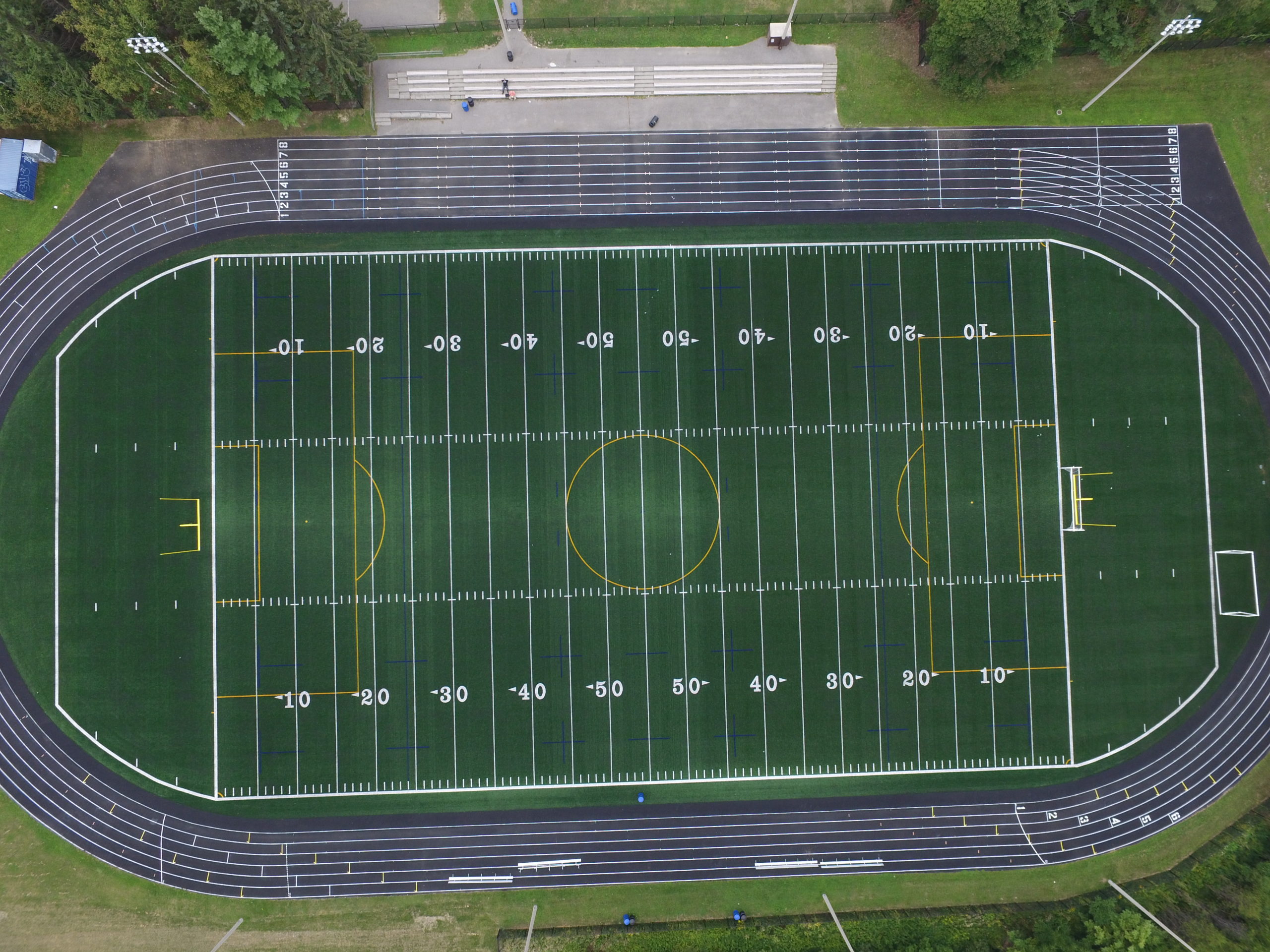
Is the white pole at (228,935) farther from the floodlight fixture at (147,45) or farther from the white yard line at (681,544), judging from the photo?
the floodlight fixture at (147,45)

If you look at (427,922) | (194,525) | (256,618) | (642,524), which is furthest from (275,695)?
(642,524)

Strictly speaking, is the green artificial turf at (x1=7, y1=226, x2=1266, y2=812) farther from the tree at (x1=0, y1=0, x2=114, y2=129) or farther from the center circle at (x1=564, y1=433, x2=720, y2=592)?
the tree at (x1=0, y1=0, x2=114, y2=129)

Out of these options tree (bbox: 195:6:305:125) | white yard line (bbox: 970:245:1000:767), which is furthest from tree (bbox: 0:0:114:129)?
white yard line (bbox: 970:245:1000:767)

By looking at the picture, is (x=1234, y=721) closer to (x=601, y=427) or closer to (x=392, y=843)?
(x=601, y=427)

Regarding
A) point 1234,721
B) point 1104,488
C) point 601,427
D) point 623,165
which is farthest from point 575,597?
point 1234,721

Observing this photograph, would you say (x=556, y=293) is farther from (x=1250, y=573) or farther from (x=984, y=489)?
(x=1250, y=573)
